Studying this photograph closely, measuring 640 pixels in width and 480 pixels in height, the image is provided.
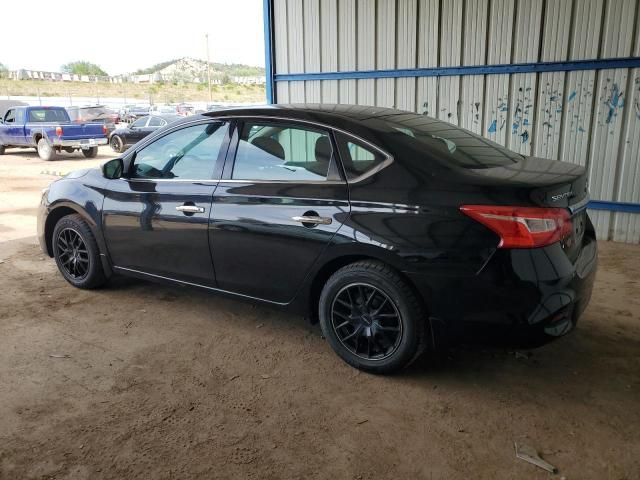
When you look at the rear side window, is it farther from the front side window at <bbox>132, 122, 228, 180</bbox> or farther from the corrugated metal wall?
the corrugated metal wall

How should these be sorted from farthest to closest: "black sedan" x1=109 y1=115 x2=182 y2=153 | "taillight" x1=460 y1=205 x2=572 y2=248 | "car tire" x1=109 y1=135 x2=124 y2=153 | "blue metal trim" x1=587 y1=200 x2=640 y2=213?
"car tire" x1=109 y1=135 x2=124 y2=153
"black sedan" x1=109 y1=115 x2=182 y2=153
"blue metal trim" x1=587 y1=200 x2=640 y2=213
"taillight" x1=460 y1=205 x2=572 y2=248

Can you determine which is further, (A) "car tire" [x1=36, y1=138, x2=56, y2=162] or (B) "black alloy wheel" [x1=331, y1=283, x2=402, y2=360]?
(A) "car tire" [x1=36, y1=138, x2=56, y2=162]

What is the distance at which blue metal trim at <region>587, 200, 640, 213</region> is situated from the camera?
6.51 metres

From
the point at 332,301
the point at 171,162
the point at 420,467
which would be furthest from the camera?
the point at 171,162

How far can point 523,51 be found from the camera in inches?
267

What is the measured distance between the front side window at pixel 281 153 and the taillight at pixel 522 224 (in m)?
1.08

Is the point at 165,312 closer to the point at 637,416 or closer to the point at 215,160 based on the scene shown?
the point at 215,160

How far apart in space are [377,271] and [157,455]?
153 centimetres

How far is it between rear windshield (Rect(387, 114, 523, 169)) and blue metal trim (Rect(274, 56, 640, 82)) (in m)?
3.45

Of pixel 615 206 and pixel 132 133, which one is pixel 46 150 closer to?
pixel 132 133

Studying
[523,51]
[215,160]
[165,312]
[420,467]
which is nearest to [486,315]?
[420,467]

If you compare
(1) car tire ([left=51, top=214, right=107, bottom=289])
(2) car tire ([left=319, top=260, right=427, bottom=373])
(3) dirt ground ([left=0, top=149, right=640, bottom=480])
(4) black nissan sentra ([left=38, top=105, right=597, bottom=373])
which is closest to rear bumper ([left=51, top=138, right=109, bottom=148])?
(1) car tire ([left=51, top=214, right=107, bottom=289])

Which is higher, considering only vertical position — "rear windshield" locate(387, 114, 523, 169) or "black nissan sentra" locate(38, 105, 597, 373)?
"rear windshield" locate(387, 114, 523, 169)

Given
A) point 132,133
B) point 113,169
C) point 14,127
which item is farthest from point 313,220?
point 14,127
